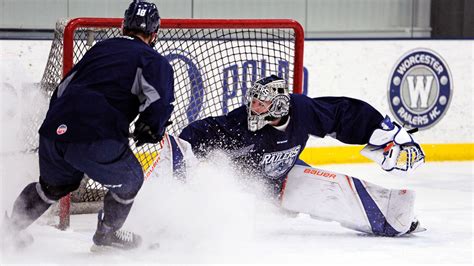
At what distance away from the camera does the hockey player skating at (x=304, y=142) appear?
13.1ft

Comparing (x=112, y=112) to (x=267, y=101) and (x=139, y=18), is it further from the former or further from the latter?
(x=267, y=101)

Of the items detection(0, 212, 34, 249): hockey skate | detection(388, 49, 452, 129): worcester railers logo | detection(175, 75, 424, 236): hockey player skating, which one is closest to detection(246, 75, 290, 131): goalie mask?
detection(175, 75, 424, 236): hockey player skating

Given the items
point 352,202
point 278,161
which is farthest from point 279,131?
point 352,202

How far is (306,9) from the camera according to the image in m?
7.04

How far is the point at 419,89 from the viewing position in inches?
257

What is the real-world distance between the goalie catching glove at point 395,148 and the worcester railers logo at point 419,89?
246 centimetres

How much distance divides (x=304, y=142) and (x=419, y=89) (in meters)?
2.59

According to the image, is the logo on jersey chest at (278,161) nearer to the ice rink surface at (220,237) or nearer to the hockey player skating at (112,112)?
the ice rink surface at (220,237)

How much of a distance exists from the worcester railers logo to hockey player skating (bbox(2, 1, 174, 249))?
3.31 meters

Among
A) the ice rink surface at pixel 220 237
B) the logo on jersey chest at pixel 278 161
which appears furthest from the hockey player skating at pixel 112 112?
the logo on jersey chest at pixel 278 161

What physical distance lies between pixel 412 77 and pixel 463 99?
1.36 ft

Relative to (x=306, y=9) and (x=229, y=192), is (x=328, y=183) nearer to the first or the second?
(x=229, y=192)

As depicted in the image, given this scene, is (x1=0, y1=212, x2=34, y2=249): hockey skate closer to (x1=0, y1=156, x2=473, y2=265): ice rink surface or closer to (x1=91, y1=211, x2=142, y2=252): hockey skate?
(x1=0, y1=156, x2=473, y2=265): ice rink surface

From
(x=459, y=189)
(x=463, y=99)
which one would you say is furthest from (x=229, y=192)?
(x=463, y=99)
